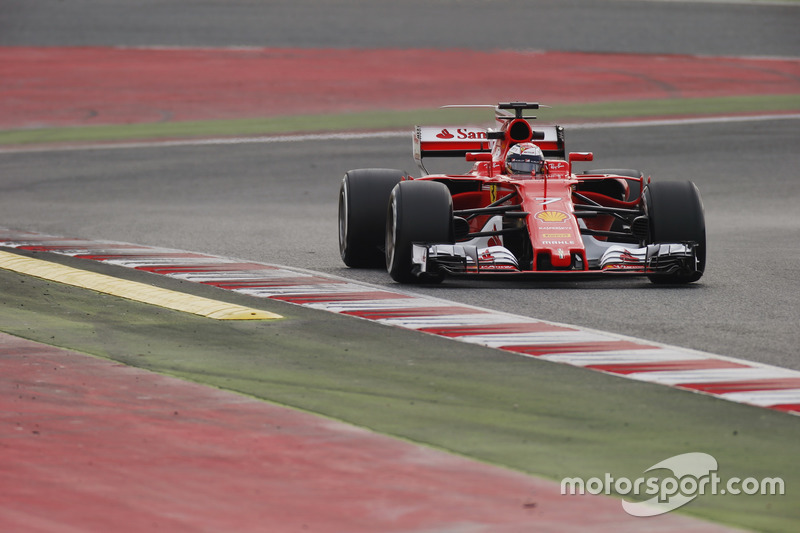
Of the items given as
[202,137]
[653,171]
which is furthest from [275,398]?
[202,137]

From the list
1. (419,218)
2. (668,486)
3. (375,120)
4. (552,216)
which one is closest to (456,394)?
(668,486)

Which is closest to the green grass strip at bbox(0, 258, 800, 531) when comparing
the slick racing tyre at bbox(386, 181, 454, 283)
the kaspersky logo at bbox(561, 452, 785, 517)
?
the kaspersky logo at bbox(561, 452, 785, 517)

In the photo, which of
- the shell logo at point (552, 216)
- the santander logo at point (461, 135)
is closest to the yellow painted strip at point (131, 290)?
the shell logo at point (552, 216)

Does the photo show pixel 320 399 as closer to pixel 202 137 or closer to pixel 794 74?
pixel 202 137

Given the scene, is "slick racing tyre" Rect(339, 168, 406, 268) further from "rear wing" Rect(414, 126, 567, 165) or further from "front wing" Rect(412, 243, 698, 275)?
"front wing" Rect(412, 243, 698, 275)

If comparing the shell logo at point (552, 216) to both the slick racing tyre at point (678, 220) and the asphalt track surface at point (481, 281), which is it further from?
the slick racing tyre at point (678, 220)

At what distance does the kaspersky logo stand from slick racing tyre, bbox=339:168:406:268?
7201mm

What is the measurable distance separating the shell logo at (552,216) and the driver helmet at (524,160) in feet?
3.21

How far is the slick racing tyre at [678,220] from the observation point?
1210 cm

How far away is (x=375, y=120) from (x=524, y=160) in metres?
15.2

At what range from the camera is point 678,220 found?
39.8ft

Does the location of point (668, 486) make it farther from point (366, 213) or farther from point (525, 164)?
point (366, 213)

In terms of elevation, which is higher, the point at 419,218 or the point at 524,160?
the point at 524,160

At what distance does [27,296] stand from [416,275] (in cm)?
308
